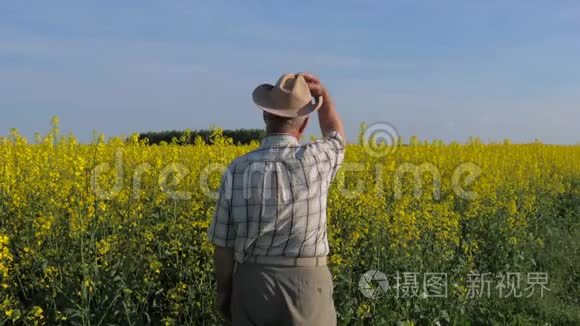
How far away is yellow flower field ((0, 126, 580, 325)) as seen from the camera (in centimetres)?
396

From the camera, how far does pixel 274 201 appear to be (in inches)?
106

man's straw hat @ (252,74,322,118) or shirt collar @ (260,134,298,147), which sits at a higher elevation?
man's straw hat @ (252,74,322,118)

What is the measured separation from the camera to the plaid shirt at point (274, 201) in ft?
8.80

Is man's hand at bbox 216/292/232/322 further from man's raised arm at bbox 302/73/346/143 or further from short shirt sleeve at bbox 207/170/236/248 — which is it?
man's raised arm at bbox 302/73/346/143

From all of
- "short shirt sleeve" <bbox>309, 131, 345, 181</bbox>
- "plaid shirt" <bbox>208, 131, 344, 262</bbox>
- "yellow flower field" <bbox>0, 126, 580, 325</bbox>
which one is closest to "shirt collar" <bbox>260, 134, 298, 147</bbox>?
"plaid shirt" <bbox>208, 131, 344, 262</bbox>

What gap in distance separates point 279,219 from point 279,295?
13.0 inches

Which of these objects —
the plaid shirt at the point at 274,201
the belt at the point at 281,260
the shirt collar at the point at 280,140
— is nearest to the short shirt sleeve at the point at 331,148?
the plaid shirt at the point at 274,201

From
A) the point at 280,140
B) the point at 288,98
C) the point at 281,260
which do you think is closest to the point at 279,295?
the point at 281,260

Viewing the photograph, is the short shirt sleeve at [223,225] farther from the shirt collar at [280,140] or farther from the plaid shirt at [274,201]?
the shirt collar at [280,140]

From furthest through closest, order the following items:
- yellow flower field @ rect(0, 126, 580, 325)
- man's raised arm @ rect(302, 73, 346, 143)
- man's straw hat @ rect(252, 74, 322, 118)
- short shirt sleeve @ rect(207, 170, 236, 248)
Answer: yellow flower field @ rect(0, 126, 580, 325) < man's raised arm @ rect(302, 73, 346, 143) < short shirt sleeve @ rect(207, 170, 236, 248) < man's straw hat @ rect(252, 74, 322, 118)

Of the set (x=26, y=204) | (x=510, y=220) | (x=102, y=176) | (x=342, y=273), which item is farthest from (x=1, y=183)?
(x=510, y=220)

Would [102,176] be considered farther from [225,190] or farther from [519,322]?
[519,322]

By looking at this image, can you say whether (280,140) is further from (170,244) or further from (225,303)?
(170,244)

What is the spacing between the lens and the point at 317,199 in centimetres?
277
